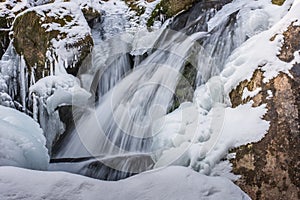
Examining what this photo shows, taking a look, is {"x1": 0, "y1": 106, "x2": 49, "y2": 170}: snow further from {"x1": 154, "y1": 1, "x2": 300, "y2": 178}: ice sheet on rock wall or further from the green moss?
the green moss

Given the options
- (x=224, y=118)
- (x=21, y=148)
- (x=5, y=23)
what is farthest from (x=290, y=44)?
(x=5, y=23)

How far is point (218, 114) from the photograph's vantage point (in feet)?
13.7

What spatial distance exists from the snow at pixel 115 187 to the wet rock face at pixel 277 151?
839mm

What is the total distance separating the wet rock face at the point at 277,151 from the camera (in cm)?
344

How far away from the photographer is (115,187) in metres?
2.63

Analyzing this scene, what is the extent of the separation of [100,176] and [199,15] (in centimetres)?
337

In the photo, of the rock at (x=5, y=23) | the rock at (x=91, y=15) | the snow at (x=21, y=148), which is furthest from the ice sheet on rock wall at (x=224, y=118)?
the rock at (x=5, y=23)

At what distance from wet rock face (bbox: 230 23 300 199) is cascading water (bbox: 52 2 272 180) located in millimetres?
1149

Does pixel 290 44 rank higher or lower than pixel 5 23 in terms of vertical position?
higher

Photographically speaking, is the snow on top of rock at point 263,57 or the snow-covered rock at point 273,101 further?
the snow on top of rock at point 263,57

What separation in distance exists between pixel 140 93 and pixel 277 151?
232 cm

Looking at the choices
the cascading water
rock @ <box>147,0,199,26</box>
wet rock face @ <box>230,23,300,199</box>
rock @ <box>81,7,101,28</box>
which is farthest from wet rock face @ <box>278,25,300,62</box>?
rock @ <box>81,7,101,28</box>

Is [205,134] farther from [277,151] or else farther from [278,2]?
[278,2]

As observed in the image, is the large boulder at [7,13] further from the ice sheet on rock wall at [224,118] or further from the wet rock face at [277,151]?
the wet rock face at [277,151]
